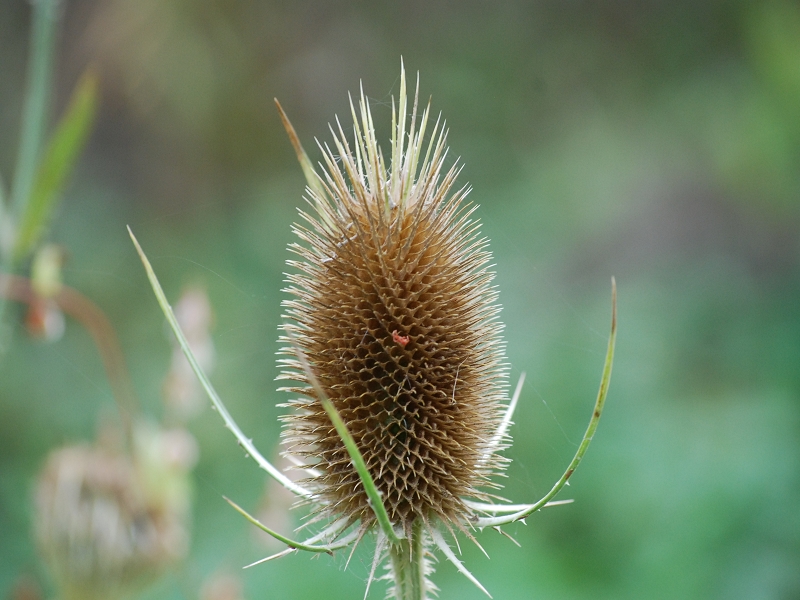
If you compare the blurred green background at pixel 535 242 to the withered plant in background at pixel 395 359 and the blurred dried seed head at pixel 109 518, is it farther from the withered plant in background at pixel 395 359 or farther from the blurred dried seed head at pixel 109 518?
the withered plant in background at pixel 395 359

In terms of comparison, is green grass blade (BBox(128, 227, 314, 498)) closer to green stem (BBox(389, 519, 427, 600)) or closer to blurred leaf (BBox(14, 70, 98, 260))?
green stem (BBox(389, 519, 427, 600))

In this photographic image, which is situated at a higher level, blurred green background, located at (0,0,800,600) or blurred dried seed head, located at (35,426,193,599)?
blurred green background, located at (0,0,800,600)

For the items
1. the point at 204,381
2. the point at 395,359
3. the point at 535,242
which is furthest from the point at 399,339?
the point at 535,242

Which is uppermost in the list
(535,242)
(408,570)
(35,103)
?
(535,242)

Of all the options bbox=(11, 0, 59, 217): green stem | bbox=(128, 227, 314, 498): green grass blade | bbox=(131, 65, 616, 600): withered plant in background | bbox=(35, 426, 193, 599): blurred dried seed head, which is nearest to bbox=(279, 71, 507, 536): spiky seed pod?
bbox=(131, 65, 616, 600): withered plant in background

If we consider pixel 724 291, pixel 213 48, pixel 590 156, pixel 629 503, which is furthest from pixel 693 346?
pixel 213 48

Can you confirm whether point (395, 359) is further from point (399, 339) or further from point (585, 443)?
point (585, 443)
